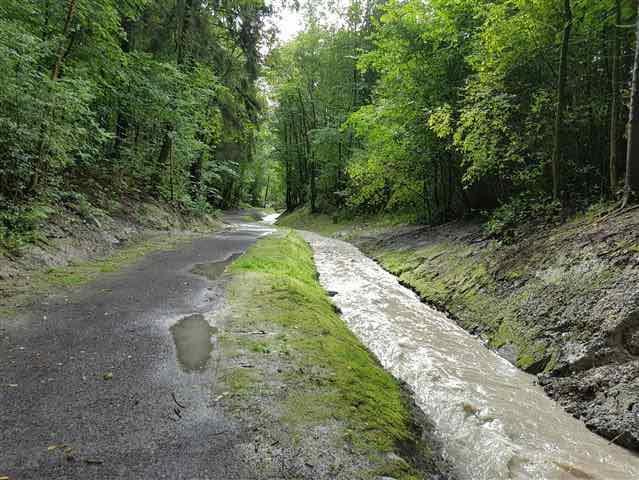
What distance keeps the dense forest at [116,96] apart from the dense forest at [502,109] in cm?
371

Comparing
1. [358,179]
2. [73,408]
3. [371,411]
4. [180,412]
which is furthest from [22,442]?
[358,179]

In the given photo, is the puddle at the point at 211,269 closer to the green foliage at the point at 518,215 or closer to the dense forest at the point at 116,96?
the dense forest at the point at 116,96

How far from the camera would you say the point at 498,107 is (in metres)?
9.29

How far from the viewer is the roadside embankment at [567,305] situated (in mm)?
4125

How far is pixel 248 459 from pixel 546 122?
9983mm

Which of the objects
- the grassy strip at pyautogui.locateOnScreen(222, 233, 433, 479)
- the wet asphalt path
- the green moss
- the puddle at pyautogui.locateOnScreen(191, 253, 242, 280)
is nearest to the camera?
the wet asphalt path

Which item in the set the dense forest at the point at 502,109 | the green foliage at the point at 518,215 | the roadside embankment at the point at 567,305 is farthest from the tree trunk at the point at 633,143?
the green foliage at the point at 518,215

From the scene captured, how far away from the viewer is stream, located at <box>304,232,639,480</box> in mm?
3324

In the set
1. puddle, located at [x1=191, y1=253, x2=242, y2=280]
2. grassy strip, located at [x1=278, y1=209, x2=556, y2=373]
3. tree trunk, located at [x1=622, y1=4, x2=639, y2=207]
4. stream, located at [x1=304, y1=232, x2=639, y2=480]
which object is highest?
tree trunk, located at [x1=622, y1=4, x2=639, y2=207]

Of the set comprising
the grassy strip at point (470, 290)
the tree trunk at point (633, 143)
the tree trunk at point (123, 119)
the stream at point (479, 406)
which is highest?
the tree trunk at point (123, 119)

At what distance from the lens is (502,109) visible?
9.23 metres

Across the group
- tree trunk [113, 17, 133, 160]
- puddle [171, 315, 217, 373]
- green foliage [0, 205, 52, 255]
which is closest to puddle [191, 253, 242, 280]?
puddle [171, 315, 217, 373]

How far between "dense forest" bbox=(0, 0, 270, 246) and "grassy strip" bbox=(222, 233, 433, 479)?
16.9ft

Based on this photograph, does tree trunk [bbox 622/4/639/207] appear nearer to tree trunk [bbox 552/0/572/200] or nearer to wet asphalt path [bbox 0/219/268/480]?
tree trunk [bbox 552/0/572/200]
